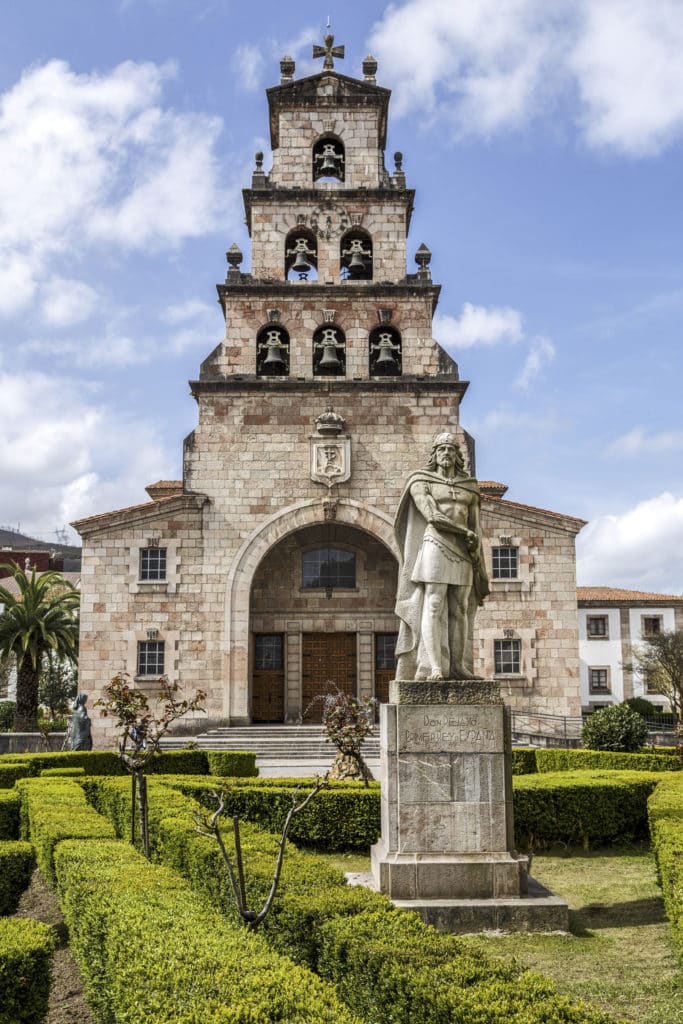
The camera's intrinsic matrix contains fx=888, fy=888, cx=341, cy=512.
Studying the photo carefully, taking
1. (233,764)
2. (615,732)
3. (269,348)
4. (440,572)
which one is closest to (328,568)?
(269,348)

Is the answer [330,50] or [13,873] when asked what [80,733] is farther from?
[330,50]

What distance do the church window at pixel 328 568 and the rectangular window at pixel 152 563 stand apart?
444 cm

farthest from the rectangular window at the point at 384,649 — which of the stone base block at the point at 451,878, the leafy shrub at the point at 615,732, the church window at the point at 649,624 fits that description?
the church window at the point at 649,624

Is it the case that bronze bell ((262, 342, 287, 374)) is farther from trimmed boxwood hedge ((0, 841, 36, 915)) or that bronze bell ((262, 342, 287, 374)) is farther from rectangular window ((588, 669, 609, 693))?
rectangular window ((588, 669, 609, 693))

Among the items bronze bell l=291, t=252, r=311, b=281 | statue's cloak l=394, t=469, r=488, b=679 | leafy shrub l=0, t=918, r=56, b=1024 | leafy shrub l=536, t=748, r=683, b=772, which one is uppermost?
bronze bell l=291, t=252, r=311, b=281

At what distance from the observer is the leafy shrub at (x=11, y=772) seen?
1605 cm

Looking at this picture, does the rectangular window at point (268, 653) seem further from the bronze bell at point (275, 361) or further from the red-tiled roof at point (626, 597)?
the red-tiled roof at point (626, 597)

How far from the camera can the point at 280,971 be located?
185 inches

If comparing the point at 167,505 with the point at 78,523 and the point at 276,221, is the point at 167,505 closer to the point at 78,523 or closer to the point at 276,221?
the point at 78,523

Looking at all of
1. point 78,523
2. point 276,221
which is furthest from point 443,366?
point 78,523

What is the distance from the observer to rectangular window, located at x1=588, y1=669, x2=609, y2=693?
46125 mm

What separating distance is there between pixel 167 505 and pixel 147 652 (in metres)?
4.22

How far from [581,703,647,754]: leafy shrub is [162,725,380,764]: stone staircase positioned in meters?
6.01

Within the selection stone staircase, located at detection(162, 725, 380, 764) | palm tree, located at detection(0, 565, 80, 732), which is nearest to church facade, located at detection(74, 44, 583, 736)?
stone staircase, located at detection(162, 725, 380, 764)
